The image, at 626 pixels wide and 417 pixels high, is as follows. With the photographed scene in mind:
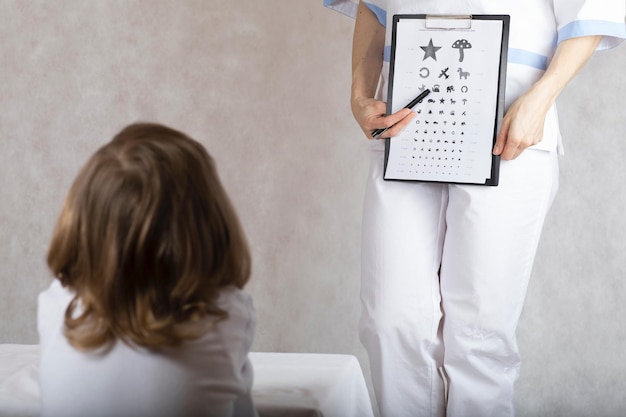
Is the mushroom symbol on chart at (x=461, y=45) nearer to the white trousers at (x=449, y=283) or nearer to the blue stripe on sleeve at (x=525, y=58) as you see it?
the blue stripe on sleeve at (x=525, y=58)

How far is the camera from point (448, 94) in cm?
178

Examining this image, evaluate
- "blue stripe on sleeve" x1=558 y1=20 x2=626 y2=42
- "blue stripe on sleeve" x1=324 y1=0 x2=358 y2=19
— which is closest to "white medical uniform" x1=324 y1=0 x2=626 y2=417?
"blue stripe on sleeve" x1=558 y1=20 x2=626 y2=42

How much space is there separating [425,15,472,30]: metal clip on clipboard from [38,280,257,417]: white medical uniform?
821mm

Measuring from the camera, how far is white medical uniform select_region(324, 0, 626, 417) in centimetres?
175

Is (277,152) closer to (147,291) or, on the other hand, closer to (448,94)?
(448,94)

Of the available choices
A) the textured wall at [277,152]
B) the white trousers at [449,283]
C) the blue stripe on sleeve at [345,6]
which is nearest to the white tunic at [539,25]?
the white trousers at [449,283]

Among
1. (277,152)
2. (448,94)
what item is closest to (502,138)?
(448,94)

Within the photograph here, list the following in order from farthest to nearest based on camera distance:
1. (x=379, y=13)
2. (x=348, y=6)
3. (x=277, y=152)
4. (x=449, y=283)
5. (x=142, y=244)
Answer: (x=277, y=152) < (x=348, y=6) < (x=379, y=13) < (x=449, y=283) < (x=142, y=244)

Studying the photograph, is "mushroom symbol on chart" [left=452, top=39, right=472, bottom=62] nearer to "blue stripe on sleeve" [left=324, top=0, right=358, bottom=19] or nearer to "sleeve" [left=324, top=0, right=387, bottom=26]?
"sleeve" [left=324, top=0, right=387, bottom=26]

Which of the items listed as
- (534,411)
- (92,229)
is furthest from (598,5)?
(534,411)

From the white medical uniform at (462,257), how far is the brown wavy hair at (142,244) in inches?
29.0

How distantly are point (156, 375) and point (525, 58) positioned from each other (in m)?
1.02

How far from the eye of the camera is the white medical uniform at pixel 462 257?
1.75 meters

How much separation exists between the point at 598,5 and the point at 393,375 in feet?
2.72
